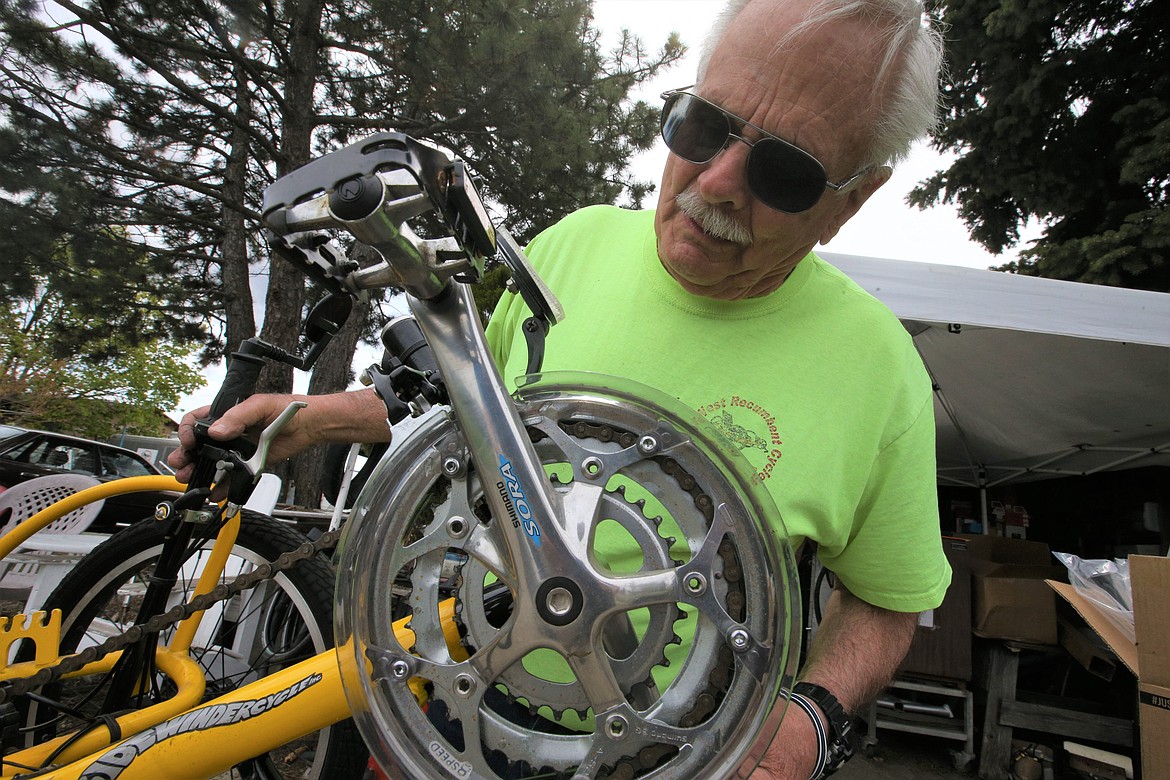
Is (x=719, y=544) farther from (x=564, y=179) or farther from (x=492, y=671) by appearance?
(x=564, y=179)

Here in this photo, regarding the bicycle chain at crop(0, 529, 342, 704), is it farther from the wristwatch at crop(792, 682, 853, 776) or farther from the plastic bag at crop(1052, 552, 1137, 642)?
the plastic bag at crop(1052, 552, 1137, 642)

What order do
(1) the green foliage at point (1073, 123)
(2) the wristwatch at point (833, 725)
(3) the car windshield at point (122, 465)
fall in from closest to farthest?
(2) the wristwatch at point (833, 725) < (1) the green foliage at point (1073, 123) < (3) the car windshield at point (122, 465)

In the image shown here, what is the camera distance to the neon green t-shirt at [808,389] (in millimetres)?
1136

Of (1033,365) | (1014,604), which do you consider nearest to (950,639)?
(1014,604)

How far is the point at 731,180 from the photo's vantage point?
1.16m

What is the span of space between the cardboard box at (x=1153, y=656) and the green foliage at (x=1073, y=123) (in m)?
5.06

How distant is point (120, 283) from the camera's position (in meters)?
7.80

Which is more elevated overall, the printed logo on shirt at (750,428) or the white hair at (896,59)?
the white hair at (896,59)

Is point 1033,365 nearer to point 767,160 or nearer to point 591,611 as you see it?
point 767,160

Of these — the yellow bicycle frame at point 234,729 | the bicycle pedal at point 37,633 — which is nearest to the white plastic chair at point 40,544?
the bicycle pedal at point 37,633

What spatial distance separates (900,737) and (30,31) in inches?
384

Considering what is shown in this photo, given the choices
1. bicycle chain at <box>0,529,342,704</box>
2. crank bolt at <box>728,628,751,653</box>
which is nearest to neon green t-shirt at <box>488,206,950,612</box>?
crank bolt at <box>728,628,751,653</box>

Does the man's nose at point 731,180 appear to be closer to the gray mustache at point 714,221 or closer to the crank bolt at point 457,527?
the gray mustache at point 714,221

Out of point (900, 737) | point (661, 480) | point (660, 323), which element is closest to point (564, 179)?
point (900, 737)
